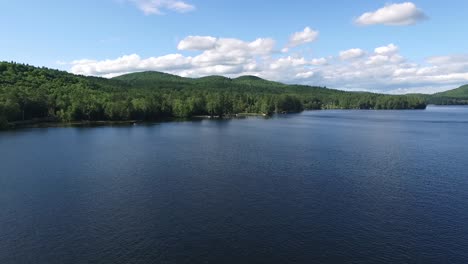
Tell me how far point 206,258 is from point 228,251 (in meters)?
1.91

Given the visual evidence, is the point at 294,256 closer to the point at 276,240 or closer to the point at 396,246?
the point at 276,240

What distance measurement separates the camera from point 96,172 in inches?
2073

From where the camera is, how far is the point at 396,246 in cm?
2950

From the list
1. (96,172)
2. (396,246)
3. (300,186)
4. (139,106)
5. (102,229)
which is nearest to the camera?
(396,246)

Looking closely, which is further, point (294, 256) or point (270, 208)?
point (270, 208)

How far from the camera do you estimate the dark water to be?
28.8m

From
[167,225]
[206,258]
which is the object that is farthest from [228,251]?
[167,225]

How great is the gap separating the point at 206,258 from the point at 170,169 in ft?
93.6

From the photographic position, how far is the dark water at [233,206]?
28.8m

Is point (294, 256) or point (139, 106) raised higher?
point (139, 106)

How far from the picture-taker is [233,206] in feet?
125

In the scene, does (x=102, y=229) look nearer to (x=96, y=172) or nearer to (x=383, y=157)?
(x=96, y=172)

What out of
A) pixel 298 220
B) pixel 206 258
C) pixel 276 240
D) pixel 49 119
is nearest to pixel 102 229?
pixel 206 258

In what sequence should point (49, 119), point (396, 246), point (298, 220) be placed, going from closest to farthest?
point (396, 246) → point (298, 220) → point (49, 119)
